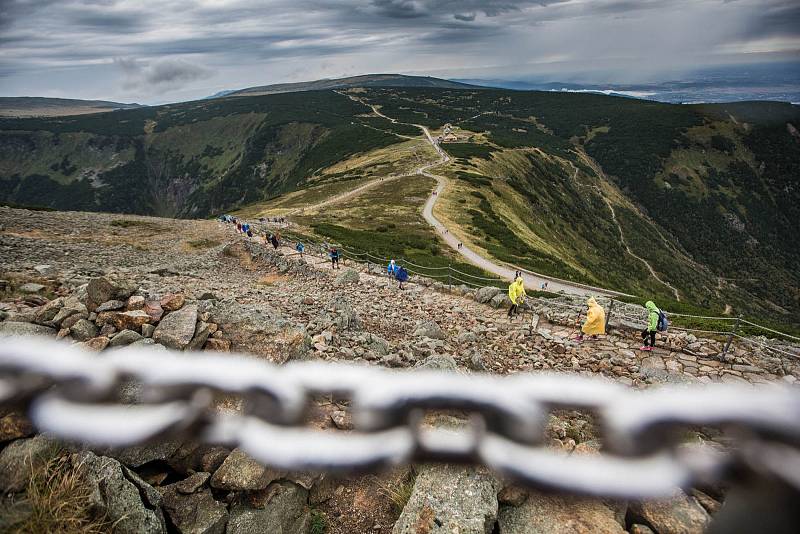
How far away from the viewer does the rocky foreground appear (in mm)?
3717

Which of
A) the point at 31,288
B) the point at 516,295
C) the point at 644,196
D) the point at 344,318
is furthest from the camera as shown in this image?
the point at 644,196

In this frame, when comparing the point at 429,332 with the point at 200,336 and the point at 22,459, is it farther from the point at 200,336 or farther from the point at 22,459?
the point at 22,459

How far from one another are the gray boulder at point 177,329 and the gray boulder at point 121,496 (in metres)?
2.32

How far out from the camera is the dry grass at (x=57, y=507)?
122 inches

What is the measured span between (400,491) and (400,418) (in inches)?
32.0

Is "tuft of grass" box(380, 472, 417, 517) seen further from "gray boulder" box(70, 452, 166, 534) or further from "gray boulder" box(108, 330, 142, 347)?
→ "gray boulder" box(108, 330, 142, 347)

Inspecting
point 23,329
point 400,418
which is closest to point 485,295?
point 400,418

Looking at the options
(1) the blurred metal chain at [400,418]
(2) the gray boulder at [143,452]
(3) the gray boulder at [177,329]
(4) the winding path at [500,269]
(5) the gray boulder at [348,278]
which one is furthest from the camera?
(4) the winding path at [500,269]

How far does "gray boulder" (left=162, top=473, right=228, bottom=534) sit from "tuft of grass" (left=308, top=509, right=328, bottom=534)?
2.76ft

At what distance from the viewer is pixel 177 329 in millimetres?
6277

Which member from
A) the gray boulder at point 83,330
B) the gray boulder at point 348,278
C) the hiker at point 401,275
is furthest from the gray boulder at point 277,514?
the hiker at point 401,275

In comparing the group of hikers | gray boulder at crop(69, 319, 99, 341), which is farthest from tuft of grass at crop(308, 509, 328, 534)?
the group of hikers

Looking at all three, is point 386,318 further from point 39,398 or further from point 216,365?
point 39,398

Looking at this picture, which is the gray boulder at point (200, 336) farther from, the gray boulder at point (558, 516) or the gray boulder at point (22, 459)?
the gray boulder at point (558, 516)
